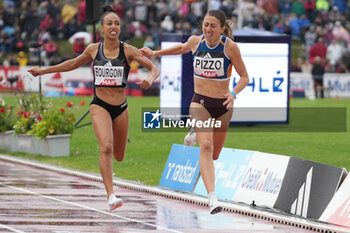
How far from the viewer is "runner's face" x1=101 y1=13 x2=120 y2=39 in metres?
11.3

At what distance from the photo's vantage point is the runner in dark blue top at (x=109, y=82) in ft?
37.4

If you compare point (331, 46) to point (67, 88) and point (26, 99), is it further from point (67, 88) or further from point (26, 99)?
point (26, 99)

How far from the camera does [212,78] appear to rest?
457 inches

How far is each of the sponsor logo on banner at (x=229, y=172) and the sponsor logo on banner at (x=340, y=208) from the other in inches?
97.7

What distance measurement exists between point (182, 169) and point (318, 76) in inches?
1104

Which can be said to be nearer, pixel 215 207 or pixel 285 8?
pixel 215 207

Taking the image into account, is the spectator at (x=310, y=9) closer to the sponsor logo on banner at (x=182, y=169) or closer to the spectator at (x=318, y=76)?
the spectator at (x=318, y=76)

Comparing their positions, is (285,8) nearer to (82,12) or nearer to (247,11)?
(247,11)

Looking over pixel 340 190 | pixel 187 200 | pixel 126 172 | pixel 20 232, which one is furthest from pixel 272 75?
pixel 20 232

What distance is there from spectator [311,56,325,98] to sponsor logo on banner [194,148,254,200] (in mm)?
27868

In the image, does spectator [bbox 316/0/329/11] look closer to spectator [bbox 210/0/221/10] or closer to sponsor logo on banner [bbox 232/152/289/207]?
spectator [bbox 210/0/221/10]

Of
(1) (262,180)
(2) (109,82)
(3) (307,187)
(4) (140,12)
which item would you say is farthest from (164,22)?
(2) (109,82)

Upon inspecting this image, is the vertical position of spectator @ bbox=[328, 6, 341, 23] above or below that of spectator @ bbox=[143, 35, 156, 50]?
above

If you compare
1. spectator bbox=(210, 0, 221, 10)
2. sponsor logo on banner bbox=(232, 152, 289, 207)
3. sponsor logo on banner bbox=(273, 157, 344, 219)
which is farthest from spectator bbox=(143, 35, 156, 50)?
sponsor logo on banner bbox=(273, 157, 344, 219)
